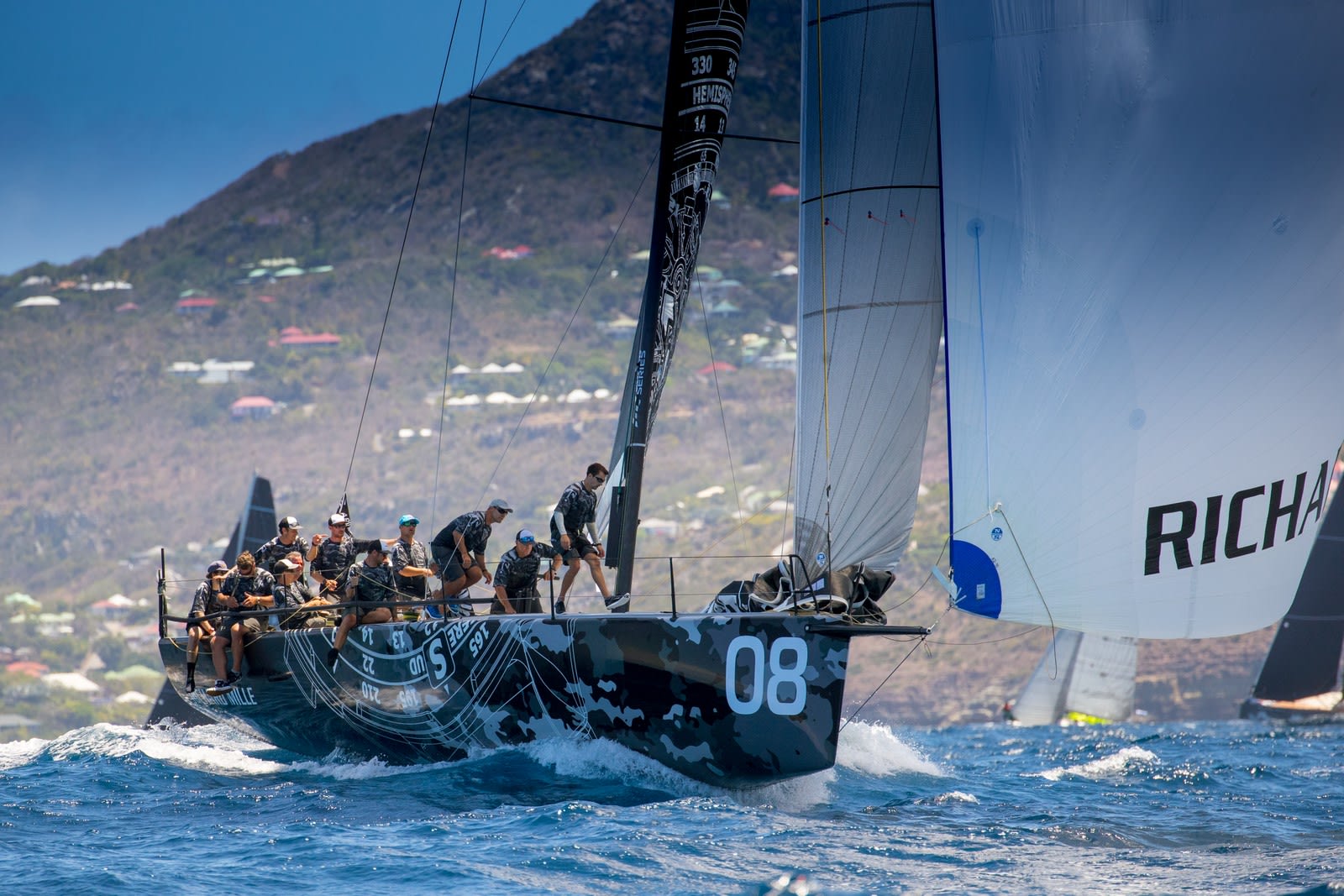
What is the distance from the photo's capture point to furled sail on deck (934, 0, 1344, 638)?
734 cm

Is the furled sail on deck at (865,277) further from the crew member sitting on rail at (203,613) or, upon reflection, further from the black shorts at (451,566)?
the crew member sitting on rail at (203,613)

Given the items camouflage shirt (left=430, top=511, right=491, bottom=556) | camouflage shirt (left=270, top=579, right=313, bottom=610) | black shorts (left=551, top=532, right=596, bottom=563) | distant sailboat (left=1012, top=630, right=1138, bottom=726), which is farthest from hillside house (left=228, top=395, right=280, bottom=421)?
black shorts (left=551, top=532, right=596, bottom=563)

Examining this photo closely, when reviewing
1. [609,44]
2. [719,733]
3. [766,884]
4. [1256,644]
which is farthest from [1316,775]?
[609,44]

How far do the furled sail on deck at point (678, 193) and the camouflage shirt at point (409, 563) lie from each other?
55.7 inches

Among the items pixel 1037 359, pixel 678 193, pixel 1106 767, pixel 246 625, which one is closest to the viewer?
pixel 1037 359

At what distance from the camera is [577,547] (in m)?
10.5

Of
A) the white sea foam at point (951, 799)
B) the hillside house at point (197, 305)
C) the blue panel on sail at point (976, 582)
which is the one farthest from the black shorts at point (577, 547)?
the hillside house at point (197, 305)

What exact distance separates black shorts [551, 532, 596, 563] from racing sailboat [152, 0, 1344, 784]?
1.14 m

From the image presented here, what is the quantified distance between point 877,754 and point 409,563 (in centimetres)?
440

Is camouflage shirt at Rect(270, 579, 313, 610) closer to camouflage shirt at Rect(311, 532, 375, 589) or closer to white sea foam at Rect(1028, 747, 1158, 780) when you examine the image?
camouflage shirt at Rect(311, 532, 375, 589)

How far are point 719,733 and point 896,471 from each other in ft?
6.96

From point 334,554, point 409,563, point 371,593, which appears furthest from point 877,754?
point 334,554

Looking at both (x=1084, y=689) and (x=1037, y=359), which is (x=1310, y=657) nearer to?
(x=1084, y=689)

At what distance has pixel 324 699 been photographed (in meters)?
11.0
